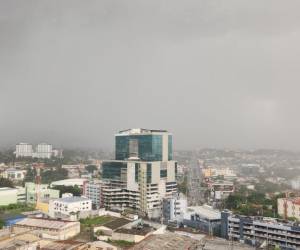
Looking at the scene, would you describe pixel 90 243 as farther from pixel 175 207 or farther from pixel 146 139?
pixel 146 139

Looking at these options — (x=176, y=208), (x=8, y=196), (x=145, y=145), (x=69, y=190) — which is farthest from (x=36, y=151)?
(x=176, y=208)

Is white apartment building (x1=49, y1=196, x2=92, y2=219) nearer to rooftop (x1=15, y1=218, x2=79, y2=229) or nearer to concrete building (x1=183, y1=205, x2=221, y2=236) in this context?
rooftop (x1=15, y1=218, x2=79, y2=229)

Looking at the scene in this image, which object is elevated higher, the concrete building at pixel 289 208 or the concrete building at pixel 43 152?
the concrete building at pixel 43 152

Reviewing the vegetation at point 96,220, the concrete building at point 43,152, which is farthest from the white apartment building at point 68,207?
the concrete building at point 43,152

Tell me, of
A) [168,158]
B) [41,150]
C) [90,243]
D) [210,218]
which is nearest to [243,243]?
[210,218]

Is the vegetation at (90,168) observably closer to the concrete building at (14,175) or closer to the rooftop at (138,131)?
the concrete building at (14,175)

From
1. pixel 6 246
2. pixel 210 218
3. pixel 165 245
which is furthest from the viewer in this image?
pixel 210 218

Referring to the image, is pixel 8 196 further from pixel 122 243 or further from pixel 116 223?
pixel 122 243
